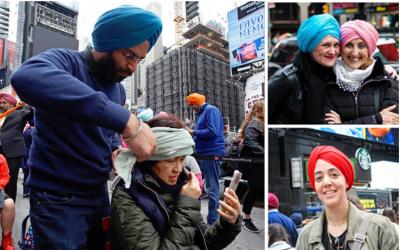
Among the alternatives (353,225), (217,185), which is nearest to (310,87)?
(353,225)

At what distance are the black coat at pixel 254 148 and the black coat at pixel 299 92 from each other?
601 millimetres

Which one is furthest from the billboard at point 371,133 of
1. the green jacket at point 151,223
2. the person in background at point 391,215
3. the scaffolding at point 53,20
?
the scaffolding at point 53,20

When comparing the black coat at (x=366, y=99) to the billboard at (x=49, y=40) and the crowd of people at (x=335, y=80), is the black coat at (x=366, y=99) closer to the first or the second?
the crowd of people at (x=335, y=80)

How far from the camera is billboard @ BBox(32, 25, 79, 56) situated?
1588mm

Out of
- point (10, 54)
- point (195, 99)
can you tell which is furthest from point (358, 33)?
point (10, 54)

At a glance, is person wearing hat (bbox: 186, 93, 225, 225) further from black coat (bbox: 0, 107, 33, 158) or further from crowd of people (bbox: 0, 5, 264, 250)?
crowd of people (bbox: 0, 5, 264, 250)

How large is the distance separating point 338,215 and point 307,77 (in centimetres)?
61

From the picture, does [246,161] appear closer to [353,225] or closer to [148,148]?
[353,225]

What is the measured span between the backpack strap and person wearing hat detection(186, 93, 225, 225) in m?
1.17

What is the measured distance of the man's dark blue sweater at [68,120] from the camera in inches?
25.8

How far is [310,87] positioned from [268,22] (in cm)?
41

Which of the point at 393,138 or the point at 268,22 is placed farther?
the point at 268,22

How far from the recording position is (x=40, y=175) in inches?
33.5

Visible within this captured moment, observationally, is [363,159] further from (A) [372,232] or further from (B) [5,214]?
(B) [5,214]
